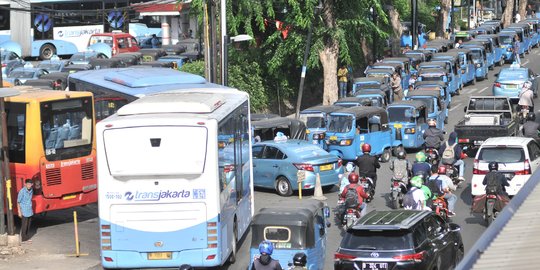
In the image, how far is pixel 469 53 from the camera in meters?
52.9

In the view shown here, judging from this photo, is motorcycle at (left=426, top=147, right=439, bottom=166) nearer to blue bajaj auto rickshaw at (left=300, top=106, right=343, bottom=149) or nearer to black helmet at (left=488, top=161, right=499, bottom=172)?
black helmet at (left=488, top=161, right=499, bottom=172)

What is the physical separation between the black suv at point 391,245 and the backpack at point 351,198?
508 cm

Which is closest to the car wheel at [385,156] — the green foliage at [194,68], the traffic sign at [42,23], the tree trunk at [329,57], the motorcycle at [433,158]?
the motorcycle at [433,158]

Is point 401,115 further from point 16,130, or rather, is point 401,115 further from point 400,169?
point 16,130

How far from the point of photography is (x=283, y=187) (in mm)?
29766

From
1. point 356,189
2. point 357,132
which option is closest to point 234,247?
point 356,189

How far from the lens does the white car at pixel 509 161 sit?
25391 mm

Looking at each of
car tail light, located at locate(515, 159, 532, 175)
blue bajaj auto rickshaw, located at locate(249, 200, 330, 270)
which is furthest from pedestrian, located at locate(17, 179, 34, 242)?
car tail light, located at locate(515, 159, 532, 175)

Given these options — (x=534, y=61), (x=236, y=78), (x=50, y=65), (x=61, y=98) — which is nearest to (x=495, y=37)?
(x=534, y=61)

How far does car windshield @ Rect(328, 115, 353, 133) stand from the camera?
33.4 metres

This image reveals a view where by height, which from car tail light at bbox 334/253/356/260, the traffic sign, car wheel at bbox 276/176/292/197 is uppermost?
the traffic sign

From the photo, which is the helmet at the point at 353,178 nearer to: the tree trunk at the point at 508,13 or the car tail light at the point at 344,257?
the car tail light at the point at 344,257

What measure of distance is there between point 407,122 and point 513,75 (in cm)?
1084

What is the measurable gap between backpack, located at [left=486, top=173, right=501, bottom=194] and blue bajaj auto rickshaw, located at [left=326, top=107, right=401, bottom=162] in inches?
397
